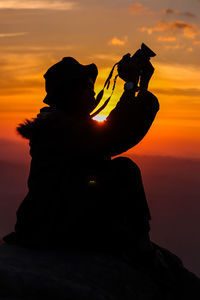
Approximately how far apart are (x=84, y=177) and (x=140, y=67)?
5.59 ft

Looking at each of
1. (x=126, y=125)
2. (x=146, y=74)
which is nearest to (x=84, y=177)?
(x=126, y=125)

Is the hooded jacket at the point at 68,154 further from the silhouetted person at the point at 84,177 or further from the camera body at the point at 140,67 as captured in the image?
the camera body at the point at 140,67

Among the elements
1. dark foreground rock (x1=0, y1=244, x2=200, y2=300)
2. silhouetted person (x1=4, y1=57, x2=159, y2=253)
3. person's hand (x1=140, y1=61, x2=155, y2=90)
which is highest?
person's hand (x1=140, y1=61, x2=155, y2=90)

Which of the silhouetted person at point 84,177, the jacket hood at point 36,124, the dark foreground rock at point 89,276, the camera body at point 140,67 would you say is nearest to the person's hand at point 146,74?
the camera body at point 140,67

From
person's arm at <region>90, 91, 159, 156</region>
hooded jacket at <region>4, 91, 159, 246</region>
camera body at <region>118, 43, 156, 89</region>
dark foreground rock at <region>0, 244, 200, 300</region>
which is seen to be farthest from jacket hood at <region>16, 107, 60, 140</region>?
dark foreground rock at <region>0, 244, 200, 300</region>

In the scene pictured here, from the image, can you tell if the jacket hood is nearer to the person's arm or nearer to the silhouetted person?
the silhouetted person

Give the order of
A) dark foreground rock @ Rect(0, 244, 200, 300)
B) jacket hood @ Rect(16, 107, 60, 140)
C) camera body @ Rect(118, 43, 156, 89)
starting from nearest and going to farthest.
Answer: dark foreground rock @ Rect(0, 244, 200, 300) → jacket hood @ Rect(16, 107, 60, 140) → camera body @ Rect(118, 43, 156, 89)

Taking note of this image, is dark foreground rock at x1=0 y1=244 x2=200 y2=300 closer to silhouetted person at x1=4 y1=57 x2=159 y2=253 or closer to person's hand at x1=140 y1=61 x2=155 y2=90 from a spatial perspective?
silhouetted person at x1=4 y1=57 x2=159 y2=253

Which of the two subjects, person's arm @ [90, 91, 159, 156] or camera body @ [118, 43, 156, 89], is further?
camera body @ [118, 43, 156, 89]

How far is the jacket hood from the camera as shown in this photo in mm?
8516

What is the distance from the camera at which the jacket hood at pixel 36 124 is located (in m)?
8.52

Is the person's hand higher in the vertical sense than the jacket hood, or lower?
higher

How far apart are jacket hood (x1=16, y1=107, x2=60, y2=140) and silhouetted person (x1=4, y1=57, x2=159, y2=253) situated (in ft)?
0.04

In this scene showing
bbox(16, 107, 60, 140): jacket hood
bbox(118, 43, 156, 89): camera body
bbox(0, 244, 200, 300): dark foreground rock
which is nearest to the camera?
bbox(0, 244, 200, 300): dark foreground rock
